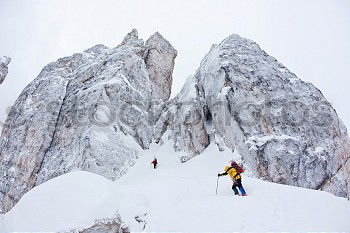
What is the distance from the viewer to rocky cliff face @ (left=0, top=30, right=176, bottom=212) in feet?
95.7

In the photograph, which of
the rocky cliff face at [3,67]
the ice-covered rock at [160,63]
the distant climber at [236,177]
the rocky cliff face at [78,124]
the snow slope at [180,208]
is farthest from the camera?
the rocky cliff face at [3,67]

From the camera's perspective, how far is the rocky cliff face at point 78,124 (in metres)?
29.2

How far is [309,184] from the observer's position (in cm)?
2439

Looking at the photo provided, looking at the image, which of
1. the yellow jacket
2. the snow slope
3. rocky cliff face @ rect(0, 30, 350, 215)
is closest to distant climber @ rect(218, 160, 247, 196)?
the yellow jacket

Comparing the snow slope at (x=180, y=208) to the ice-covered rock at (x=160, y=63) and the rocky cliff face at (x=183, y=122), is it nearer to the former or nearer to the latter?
the rocky cliff face at (x=183, y=122)

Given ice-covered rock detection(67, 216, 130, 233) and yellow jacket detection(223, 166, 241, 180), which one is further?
yellow jacket detection(223, 166, 241, 180)

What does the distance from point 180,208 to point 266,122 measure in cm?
1749

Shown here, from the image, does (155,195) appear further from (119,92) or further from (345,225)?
(119,92)

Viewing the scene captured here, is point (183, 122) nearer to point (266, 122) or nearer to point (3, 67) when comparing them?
point (266, 122)

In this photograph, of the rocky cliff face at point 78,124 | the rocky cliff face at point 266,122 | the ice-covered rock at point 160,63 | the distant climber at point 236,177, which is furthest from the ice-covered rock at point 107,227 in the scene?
the ice-covered rock at point 160,63

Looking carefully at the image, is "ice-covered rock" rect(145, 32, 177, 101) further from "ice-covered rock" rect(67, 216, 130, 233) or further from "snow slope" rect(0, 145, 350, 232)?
"ice-covered rock" rect(67, 216, 130, 233)

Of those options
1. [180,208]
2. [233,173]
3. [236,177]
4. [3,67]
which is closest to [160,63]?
[3,67]

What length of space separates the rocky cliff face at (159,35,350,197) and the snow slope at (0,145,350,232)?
9842mm

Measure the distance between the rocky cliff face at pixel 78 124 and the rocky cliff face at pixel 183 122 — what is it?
0.13 m
